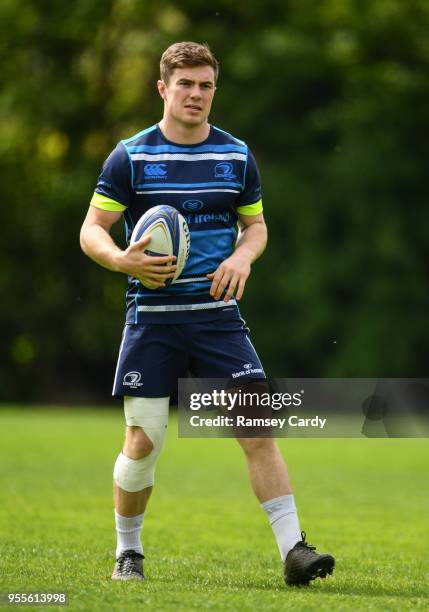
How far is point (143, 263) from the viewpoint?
480 cm

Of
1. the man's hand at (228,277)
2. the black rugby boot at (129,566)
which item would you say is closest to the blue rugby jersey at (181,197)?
the man's hand at (228,277)

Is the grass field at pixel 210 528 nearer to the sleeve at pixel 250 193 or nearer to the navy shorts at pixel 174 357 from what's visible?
the navy shorts at pixel 174 357

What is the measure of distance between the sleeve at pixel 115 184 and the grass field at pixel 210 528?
1.56m

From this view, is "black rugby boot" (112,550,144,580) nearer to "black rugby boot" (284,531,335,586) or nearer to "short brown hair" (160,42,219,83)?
"black rugby boot" (284,531,335,586)

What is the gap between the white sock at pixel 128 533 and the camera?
202 inches

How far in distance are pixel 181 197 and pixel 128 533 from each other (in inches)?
57.2

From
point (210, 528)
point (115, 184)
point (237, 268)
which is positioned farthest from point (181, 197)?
point (210, 528)

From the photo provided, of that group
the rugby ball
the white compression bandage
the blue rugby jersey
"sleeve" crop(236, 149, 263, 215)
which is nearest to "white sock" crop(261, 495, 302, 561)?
the white compression bandage

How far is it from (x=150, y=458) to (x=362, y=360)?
1946 centimetres

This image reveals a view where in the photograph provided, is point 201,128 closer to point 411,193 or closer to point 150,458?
point 150,458

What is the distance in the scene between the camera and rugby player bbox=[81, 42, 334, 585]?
5000 millimetres

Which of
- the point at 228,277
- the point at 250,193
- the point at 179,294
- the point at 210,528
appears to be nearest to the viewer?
the point at 228,277

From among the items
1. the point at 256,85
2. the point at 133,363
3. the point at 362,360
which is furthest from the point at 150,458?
the point at 256,85

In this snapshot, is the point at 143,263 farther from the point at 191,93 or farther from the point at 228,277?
the point at 191,93
